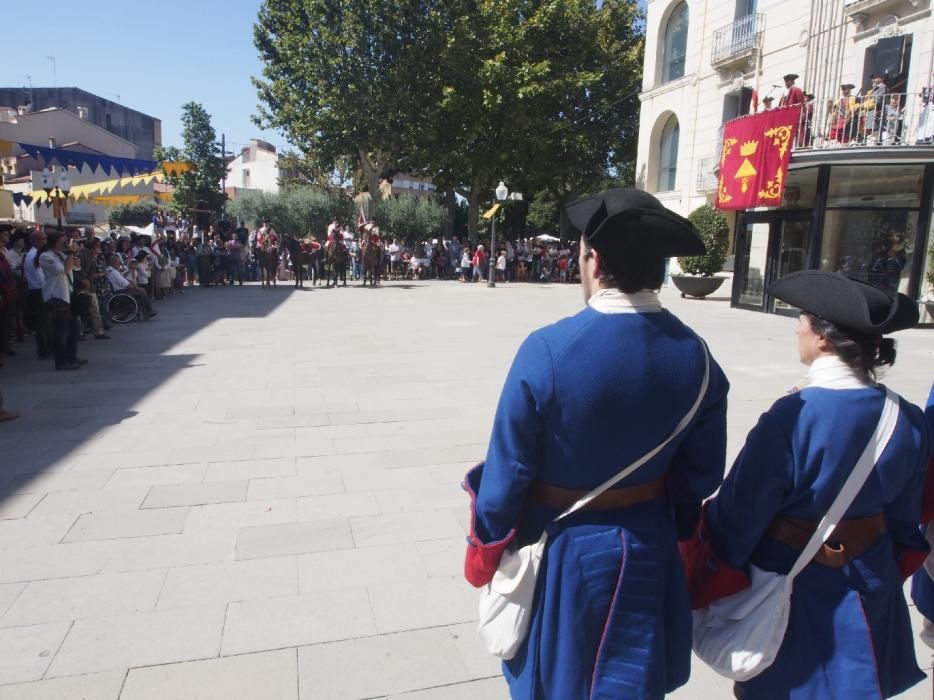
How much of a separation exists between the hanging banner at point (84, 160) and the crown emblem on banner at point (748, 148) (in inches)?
552

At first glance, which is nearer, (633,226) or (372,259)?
(633,226)

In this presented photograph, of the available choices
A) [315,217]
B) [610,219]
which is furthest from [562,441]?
[315,217]

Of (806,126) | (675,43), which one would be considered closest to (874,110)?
(806,126)

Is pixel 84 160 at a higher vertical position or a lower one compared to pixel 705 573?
higher

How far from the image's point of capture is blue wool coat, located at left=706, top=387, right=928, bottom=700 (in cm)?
170

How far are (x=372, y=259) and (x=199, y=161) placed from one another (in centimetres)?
3745

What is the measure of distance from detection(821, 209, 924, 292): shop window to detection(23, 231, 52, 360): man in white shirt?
14.0m

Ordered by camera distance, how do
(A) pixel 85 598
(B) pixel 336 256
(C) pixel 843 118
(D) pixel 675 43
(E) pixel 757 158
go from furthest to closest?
(D) pixel 675 43, (B) pixel 336 256, (E) pixel 757 158, (C) pixel 843 118, (A) pixel 85 598

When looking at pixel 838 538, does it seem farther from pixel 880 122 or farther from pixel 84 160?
pixel 84 160

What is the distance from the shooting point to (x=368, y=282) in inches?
904

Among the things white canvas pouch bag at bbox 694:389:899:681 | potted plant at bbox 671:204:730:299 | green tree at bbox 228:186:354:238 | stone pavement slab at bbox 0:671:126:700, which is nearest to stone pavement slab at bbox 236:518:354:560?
stone pavement slab at bbox 0:671:126:700

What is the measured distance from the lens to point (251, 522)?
405cm

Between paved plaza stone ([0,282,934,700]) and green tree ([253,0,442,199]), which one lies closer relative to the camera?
paved plaza stone ([0,282,934,700])

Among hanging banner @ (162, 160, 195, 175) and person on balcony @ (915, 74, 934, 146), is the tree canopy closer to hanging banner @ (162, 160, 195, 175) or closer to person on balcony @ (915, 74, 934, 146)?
hanging banner @ (162, 160, 195, 175)
